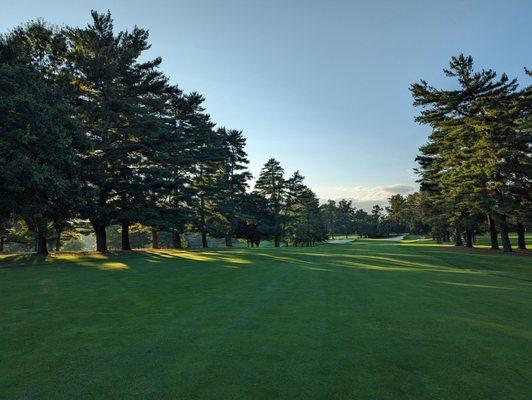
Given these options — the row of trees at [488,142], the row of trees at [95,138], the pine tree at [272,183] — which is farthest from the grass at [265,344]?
the pine tree at [272,183]

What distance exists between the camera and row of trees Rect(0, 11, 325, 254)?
16953mm

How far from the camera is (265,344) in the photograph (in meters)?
4.95

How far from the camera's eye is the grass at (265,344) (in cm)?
359

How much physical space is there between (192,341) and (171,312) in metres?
2.12

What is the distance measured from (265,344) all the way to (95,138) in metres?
23.9

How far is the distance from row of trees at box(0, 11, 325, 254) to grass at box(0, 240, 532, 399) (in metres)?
10.5

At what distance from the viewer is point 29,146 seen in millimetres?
17141

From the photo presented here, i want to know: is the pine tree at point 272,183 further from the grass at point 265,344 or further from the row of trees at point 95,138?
the grass at point 265,344

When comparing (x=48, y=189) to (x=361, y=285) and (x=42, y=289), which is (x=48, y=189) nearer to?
(x=42, y=289)

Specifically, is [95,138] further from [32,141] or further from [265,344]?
[265,344]

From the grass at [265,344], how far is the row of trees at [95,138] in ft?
34.4

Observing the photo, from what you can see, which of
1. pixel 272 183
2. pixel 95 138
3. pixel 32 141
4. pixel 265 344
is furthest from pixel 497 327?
pixel 272 183

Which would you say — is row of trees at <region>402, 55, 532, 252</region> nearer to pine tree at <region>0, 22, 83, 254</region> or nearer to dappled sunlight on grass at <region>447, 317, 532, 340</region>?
dappled sunlight on grass at <region>447, 317, 532, 340</region>

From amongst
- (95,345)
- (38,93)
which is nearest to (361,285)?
(95,345)
